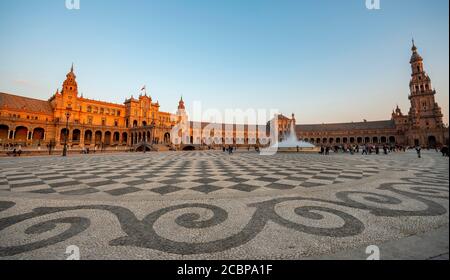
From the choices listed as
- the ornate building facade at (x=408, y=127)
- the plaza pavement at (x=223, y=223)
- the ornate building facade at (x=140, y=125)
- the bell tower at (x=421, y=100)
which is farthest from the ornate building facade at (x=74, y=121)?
the bell tower at (x=421, y=100)

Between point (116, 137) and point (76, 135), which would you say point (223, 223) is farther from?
point (116, 137)

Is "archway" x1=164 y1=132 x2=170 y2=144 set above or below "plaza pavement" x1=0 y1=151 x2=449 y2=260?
above

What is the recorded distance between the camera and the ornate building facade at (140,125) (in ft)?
150

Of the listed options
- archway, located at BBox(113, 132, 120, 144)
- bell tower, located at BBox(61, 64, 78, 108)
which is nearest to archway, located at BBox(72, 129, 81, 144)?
bell tower, located at BBox(61, 64, 78, 108)

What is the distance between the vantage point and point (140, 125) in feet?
210

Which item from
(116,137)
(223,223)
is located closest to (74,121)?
(116,137)

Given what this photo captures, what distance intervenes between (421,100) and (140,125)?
339 ft

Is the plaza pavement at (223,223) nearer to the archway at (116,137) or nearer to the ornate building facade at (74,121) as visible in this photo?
the ornate building facade at (74,121)

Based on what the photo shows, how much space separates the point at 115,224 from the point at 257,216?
2.35 meters

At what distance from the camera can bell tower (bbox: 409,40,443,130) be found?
218ft

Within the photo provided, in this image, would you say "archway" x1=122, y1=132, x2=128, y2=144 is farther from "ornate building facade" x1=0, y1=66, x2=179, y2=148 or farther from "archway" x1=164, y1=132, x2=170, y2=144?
"archway" x1=164, y1=132, x2=170, y2=144

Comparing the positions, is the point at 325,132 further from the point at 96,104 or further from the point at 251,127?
the point at 96,104

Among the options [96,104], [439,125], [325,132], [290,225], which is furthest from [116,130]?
[439,125]

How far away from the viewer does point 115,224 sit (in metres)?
2.96
